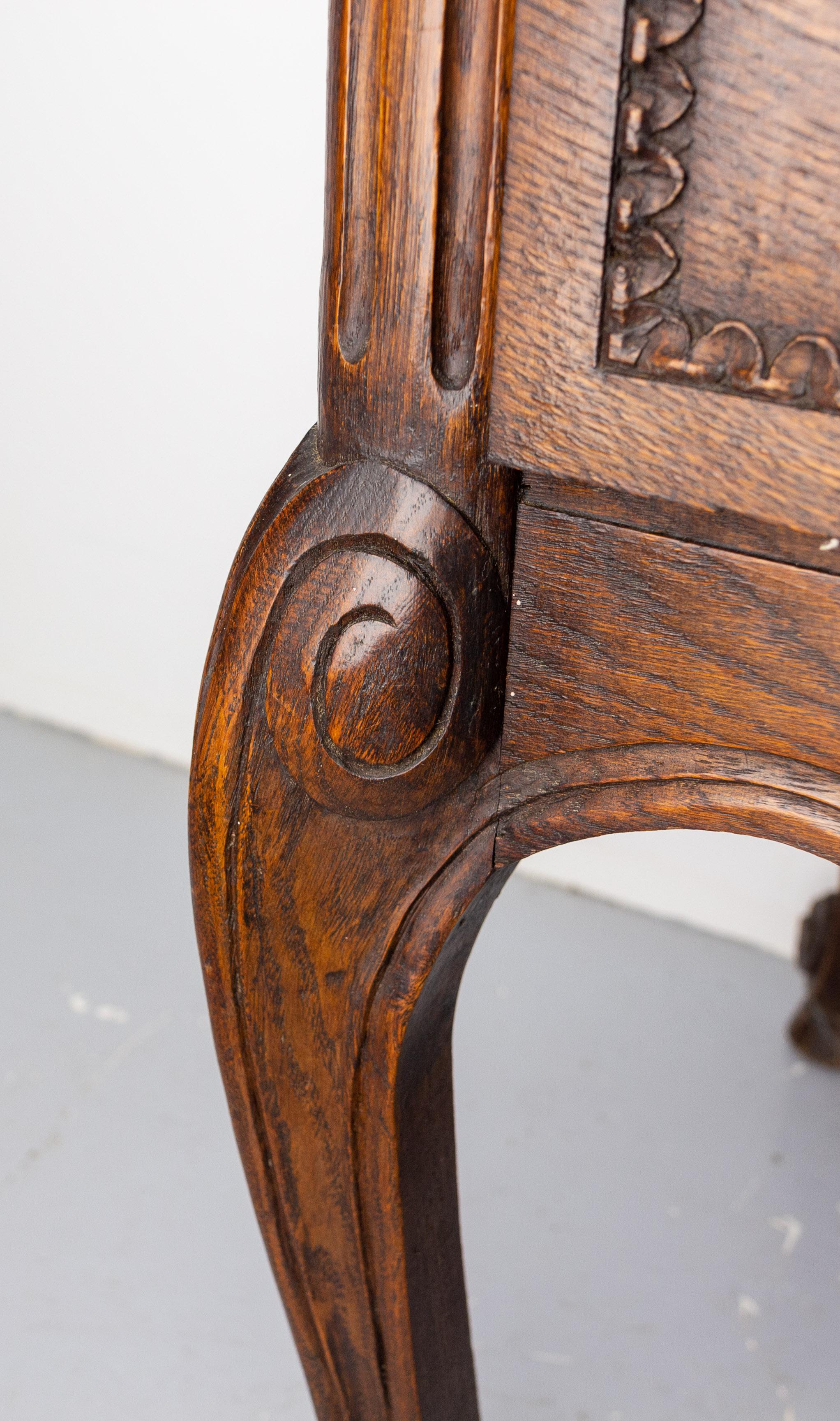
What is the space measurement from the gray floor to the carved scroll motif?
650 mm

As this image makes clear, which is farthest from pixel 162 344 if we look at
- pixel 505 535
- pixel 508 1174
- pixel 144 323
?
pixel 505 535

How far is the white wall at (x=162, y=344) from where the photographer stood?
1.22 meters

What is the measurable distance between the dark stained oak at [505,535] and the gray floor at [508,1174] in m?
0.39

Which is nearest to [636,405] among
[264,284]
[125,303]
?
[264,284]

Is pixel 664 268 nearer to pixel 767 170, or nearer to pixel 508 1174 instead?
pixel 767 170

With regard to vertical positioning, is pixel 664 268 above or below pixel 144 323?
above

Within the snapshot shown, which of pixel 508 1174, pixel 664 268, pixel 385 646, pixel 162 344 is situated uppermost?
pixel 664 268

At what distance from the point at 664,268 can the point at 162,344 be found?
1.08 m

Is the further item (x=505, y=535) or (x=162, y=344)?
(x=162, y=344)

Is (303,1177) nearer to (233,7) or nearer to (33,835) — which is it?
(33,835)

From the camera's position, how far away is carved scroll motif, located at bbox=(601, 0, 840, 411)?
1.02 feet

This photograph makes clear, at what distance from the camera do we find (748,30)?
301 millimetres

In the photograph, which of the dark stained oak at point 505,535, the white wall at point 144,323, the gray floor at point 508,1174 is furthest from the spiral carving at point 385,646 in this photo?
Result: the white wall at point 144,323

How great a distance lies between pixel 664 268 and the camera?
33 cm
